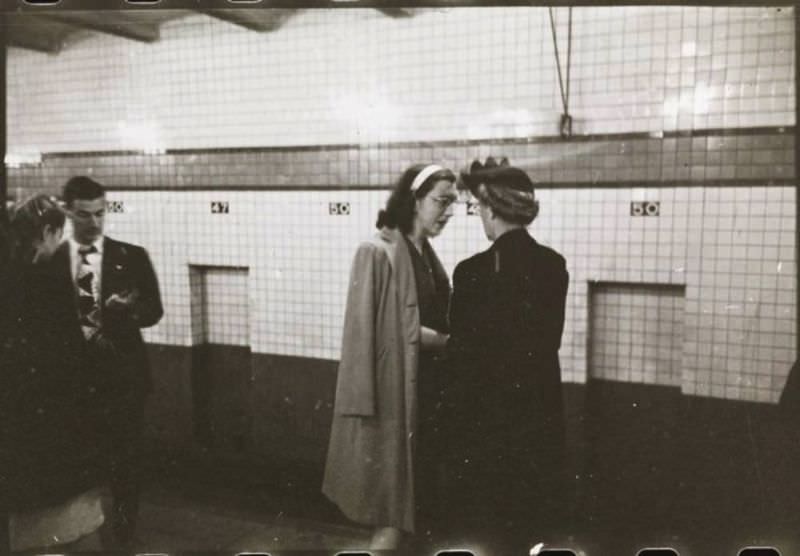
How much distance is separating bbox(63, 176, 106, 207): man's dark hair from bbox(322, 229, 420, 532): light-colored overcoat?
1165mm

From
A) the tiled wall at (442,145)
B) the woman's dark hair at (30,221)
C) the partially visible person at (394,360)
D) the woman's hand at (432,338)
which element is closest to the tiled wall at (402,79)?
the tiled wall at (442,145)

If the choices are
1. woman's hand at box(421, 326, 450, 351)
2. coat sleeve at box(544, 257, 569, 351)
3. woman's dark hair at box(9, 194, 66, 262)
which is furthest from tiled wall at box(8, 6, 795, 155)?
woman's hand at box(421, 326, 450, 351)

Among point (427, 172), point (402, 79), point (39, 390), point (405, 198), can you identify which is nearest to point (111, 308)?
point (39, 390)

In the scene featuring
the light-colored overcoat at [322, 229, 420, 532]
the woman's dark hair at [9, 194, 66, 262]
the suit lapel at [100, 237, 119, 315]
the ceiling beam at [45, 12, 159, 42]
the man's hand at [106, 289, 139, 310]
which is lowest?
the light-colored overcoat at [322, 229, 420, 532]

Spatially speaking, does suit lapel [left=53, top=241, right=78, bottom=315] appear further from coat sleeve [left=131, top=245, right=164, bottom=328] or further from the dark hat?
the dark hat

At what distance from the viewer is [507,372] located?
253 cm

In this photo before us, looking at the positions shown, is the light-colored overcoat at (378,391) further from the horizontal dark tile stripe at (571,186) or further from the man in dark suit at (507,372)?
the horizontal dark tile stripe at (571,186)

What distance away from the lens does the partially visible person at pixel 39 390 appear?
2.57 metres

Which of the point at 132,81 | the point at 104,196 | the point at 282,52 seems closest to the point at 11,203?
the point at 104,196

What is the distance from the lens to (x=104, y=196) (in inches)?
102

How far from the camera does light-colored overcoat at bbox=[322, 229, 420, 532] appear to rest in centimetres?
254

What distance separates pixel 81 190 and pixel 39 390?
882 mm

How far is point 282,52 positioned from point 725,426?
95.9 inches

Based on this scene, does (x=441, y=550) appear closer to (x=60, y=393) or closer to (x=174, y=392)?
(x=174, y=392)
